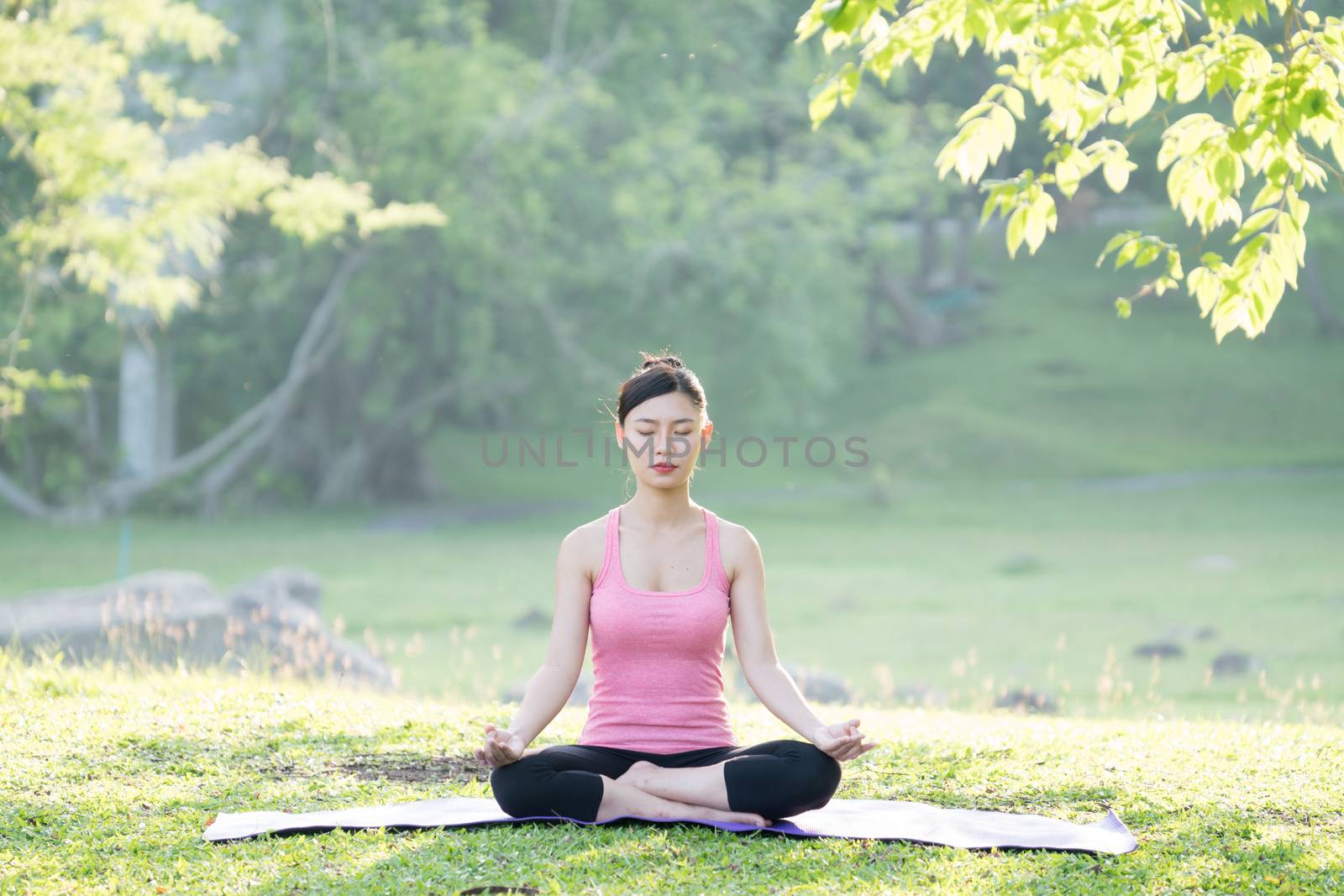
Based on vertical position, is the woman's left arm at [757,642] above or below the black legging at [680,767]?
above

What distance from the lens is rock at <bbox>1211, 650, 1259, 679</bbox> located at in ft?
38.5

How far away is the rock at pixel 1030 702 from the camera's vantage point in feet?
31.0

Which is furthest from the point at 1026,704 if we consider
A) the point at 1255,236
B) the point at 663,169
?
the point at 663,169

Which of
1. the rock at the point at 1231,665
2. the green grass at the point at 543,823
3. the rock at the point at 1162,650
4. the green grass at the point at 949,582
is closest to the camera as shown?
the green grass at the point at 543,823

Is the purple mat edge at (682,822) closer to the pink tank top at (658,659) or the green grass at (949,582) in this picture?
the pink tank top at (658,659)

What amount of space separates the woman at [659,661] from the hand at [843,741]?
0.12 meters

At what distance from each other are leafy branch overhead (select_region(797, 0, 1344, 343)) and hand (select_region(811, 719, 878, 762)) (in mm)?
1563

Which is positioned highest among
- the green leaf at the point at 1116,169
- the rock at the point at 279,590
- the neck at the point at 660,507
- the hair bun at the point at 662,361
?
the green leaf at the point at 1116,169

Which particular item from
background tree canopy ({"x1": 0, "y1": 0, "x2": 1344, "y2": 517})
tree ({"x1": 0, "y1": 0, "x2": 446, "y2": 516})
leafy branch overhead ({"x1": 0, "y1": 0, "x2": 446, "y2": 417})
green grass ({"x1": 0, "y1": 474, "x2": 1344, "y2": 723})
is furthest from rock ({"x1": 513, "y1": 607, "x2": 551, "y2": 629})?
leafy branch overhead ({"x1": 0, "y1": 0, "x2": 446, "y2": 417})

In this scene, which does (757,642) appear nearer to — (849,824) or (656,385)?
(849,824)

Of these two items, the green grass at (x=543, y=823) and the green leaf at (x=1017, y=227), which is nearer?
the green grass at (x=543, y=823)

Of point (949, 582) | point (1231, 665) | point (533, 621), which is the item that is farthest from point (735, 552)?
point (949, 582)

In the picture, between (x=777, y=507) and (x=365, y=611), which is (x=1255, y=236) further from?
(x=777, y=507)

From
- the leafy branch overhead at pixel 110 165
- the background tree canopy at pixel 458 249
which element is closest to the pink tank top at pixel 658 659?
the leafy branch overhead at pixel 110 165
